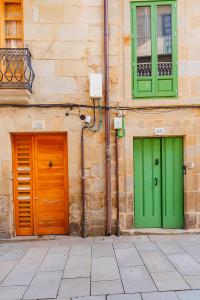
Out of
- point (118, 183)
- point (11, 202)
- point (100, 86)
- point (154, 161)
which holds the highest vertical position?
point (100, 86)

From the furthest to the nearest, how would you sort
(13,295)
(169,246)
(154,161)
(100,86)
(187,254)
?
(154,161)
(100,86)
(169,246)
(187,254)
(13,295)

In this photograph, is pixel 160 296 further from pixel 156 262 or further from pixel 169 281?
pixel 156 262

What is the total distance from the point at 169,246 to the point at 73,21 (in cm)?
539

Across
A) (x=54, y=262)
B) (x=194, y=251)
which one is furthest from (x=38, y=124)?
(x=194, y=251)

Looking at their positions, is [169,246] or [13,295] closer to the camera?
[13,295]

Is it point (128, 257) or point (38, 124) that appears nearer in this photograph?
point (128, 257)

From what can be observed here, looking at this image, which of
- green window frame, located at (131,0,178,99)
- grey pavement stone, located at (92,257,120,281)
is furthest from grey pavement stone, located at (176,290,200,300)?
green window frame, located at (131,0,178,99)

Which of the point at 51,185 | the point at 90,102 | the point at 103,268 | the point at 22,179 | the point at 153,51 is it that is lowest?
the point at 103,268

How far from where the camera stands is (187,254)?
16.9ft

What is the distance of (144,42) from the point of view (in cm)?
659

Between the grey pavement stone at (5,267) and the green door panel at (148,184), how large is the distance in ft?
9.85

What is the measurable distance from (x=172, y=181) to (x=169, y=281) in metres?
2.97

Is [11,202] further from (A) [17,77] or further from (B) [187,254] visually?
(B) [187,254]

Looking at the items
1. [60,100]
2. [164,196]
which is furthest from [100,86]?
[164,196]
